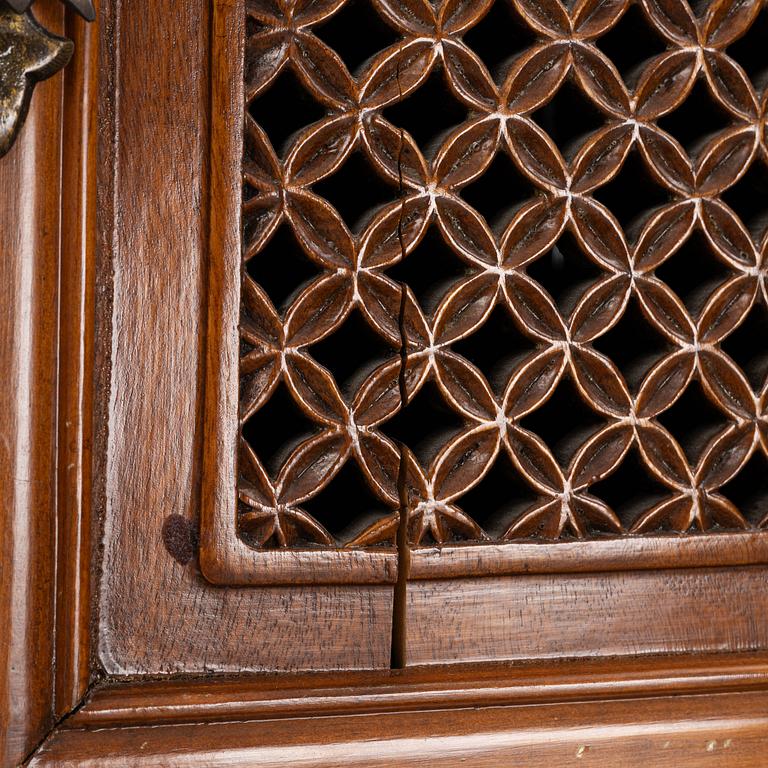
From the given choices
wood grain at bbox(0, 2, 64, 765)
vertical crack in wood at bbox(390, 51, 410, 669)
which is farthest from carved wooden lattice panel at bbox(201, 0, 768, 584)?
wood grain at bbox(0, 2, 64, 765)

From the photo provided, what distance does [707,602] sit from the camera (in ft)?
→ 1.76

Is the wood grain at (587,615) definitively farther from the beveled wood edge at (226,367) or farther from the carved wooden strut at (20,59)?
the carved wooden strut at (20,59)

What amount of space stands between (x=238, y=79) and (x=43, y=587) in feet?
0.96

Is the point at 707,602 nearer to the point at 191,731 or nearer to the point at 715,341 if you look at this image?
the point at 715,341

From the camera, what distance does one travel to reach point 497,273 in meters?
0.52

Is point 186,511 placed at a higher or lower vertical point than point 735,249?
lower

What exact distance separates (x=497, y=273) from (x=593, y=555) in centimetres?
18

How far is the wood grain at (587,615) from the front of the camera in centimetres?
50

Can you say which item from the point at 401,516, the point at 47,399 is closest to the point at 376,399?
the point at 401,516

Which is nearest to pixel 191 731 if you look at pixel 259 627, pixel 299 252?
pixel 259 627

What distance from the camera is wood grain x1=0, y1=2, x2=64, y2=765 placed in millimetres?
415

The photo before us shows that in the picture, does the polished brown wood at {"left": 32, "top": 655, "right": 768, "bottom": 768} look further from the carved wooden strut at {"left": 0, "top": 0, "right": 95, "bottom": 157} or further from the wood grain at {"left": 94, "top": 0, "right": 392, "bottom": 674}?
the carved wooden strut at {"left": 0, "top": 0, "right": 95, "bottom": 157}

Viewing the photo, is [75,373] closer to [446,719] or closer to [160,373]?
[160,373]

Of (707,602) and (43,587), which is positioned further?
(707,602)
